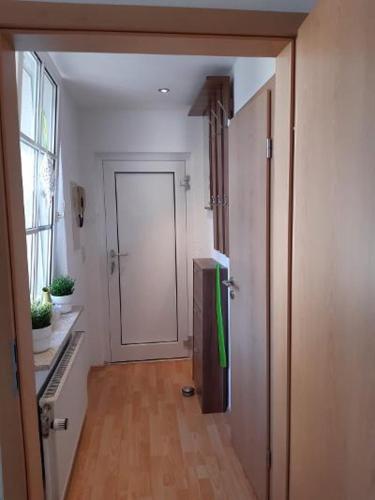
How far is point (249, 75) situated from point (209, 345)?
69.4 inches

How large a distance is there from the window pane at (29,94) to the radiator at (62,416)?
1322mm

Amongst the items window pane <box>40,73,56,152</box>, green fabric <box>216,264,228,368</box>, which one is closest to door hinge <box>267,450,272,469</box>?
green fabric <box>216,264,228,368</box>

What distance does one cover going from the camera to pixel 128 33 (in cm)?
92

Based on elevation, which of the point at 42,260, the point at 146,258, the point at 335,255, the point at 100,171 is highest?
the point at 100,171

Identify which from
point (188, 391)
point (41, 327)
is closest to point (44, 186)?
→ point (41, 327)

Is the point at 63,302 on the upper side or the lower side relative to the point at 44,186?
lower

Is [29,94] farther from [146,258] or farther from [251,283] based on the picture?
[146,258]

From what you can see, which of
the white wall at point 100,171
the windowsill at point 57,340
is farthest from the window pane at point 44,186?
the white wall at point 100,171

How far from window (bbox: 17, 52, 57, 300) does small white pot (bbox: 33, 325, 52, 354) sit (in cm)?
47

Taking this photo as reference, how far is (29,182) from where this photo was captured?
2.15 metres

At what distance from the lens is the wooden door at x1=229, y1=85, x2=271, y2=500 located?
1619 millimetres

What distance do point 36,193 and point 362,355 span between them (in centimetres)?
207

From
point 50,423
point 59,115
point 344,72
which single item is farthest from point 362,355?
point 59,115

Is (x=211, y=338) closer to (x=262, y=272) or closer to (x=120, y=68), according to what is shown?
(x=262, y=272)
